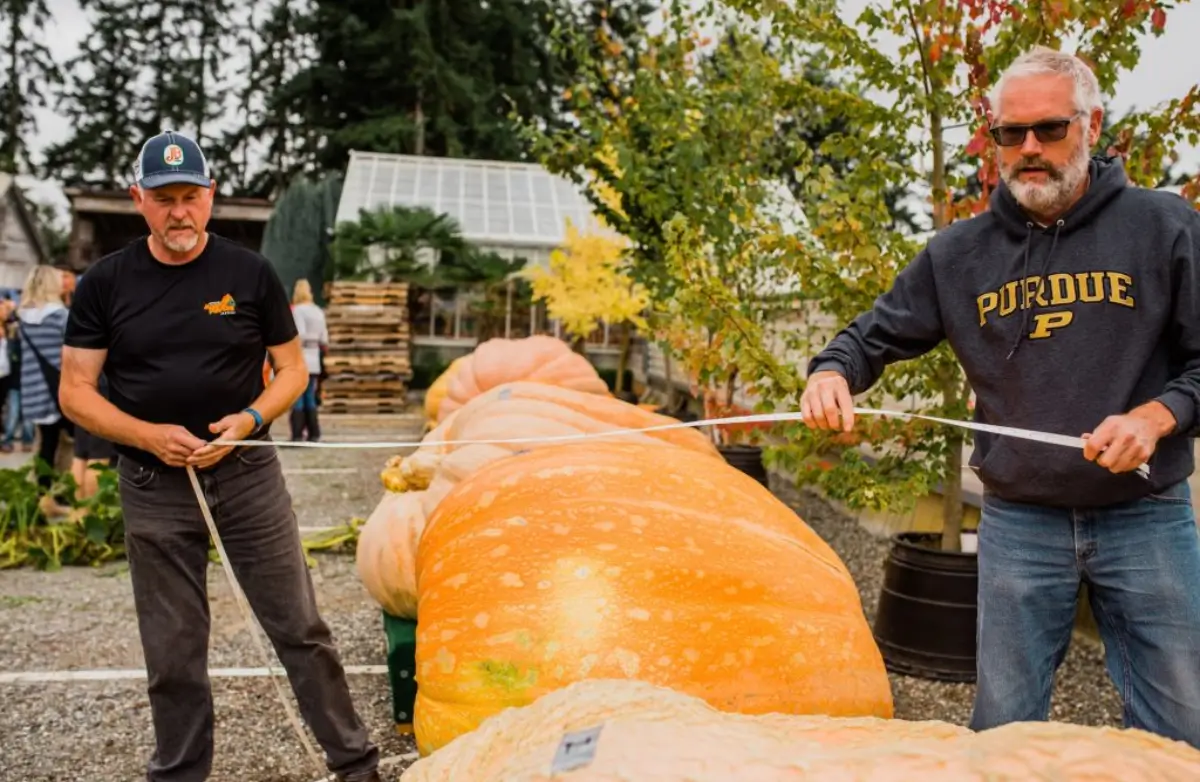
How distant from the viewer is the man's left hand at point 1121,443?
5.96 ft

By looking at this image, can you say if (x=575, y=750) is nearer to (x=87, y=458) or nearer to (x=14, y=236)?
(x=87, y=458)

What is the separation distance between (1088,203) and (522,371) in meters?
4.27

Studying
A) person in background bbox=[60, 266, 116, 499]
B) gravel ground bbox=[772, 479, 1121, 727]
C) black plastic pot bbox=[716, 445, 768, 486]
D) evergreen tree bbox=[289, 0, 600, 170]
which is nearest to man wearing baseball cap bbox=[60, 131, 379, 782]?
gravel ground bbox=[772, 479, 1121, 727]

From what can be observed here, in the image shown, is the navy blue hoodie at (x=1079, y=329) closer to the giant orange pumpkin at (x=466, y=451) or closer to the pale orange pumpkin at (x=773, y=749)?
the pale orange pumpkin at (x=773, y=749)

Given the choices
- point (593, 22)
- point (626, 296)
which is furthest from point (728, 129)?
point (593, 22)

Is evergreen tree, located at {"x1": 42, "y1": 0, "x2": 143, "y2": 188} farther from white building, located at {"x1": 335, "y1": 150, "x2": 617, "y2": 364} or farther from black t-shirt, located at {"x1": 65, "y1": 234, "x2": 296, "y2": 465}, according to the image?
black t-shirt, located at {"x1": 65, "y1": 234, "x2": 296, "y2": 465}

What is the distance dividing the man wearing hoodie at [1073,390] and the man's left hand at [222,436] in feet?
5.31

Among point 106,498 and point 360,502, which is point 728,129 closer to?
point 360,502

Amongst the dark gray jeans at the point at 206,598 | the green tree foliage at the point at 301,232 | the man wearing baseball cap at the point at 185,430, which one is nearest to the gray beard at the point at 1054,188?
the man wearing baseball cap at the point at 185,430

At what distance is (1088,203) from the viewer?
2148 millimetres

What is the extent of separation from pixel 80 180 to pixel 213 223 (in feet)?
54.6

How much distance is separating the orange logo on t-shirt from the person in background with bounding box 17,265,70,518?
5.32m

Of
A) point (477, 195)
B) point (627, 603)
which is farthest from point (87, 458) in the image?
point (477, 195)

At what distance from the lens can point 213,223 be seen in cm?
2512
